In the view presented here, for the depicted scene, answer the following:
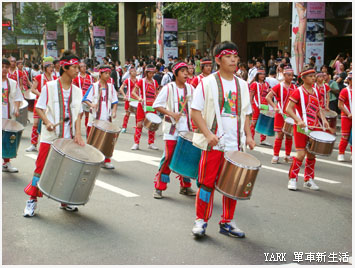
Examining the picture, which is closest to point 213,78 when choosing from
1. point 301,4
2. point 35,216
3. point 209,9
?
point 35,216

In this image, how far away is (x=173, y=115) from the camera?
6.84m

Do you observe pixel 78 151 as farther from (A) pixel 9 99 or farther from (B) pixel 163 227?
(A) pixel 9 99

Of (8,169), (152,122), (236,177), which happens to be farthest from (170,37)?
(236,177)

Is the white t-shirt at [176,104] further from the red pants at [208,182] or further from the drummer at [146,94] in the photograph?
the drummer at [146,94]

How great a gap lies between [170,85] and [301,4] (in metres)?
13.7

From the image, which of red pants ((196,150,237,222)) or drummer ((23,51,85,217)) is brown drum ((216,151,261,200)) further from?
drummer ((23,51,85,217))

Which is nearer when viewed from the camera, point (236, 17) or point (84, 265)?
point (84, 265)

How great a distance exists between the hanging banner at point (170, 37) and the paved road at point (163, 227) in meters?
19.7

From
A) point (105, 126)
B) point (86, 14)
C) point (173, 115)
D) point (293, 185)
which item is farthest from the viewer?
point (86, 14)

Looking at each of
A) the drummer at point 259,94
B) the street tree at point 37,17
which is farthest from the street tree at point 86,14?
the drummer at point 259,94

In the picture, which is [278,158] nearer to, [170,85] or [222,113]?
[170,85]

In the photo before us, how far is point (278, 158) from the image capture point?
9852 millimetres

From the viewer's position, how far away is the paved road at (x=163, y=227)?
187 inches

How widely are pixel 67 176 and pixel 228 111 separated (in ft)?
6.04
